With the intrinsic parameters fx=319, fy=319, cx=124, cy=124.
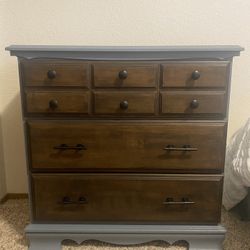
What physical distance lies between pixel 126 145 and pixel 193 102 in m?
0.35

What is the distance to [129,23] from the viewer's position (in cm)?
183

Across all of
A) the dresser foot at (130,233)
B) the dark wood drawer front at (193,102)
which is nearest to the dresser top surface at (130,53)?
the dark wood drawer front at (193,102)

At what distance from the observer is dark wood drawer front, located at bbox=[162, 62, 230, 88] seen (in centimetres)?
135

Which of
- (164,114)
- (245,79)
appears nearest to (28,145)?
(164,114)

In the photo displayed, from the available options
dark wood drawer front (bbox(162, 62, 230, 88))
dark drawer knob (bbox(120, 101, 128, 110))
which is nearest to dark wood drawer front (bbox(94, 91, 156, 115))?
dark drawer knob (bbox(120, 101, 128, 110))

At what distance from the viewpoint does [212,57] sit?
53.1 inches

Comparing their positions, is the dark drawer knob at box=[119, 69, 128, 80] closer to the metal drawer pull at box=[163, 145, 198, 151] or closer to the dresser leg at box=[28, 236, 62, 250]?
the metal drawer pull at box=[163, 145, 198, 151]

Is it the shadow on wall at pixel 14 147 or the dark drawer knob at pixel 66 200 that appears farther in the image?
the shadow on wall at pixel 14 147

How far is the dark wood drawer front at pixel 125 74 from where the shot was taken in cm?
136

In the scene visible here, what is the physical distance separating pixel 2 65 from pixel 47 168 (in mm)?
795

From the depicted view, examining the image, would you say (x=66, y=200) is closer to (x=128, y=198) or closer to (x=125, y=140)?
(x=128, y=198)

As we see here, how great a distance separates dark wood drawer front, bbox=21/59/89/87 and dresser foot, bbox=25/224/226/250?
68cm

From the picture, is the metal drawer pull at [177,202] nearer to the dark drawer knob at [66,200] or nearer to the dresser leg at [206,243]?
the dresser leg at [206,243]

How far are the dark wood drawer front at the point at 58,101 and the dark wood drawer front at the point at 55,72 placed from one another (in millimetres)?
43
